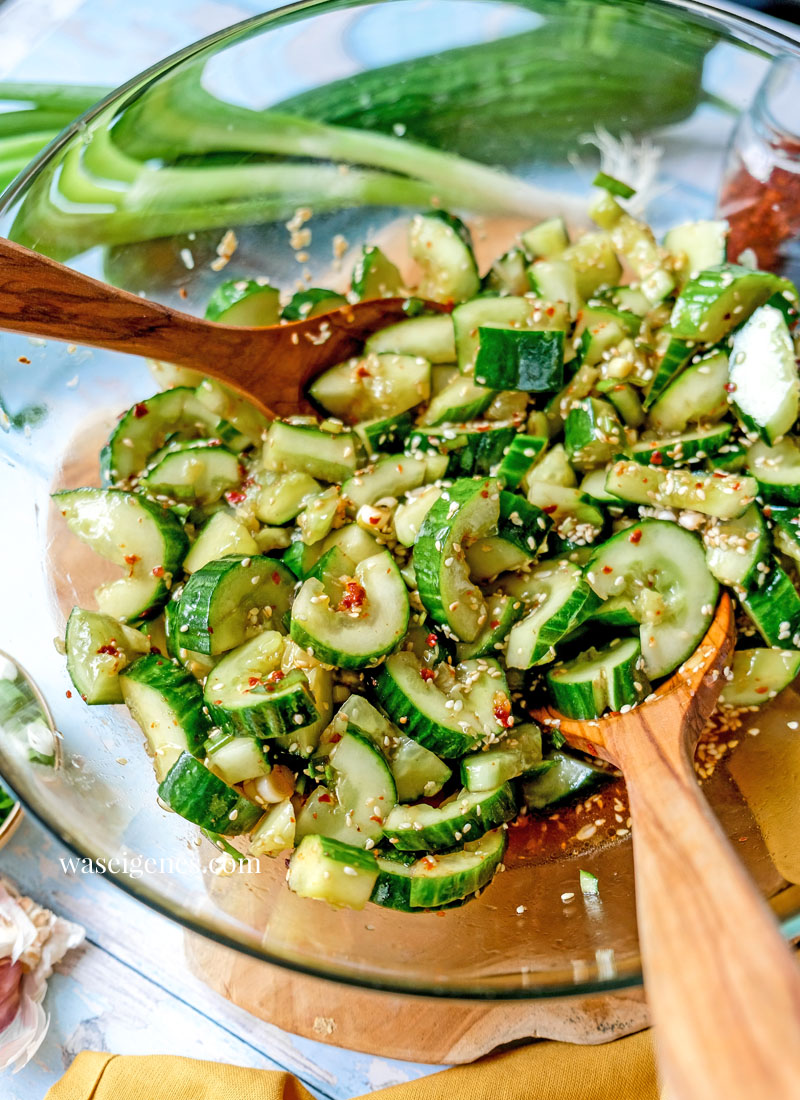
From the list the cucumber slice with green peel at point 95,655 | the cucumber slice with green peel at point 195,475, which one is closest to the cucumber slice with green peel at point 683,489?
the cucumber slice with green peel at point 195,475

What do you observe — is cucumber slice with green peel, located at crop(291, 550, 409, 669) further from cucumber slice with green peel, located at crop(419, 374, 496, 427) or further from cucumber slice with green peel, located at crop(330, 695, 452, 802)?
cucumber slice with green peel, located at crop(419, 374, 496, 427)

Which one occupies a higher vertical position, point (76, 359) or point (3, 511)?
point (76, 359)

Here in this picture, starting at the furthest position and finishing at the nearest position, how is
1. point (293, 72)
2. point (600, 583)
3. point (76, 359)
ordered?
1. point (293, 72)
2. point (76, 359)
3. point (600, 583)

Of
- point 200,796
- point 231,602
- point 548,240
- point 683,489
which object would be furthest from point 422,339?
point 200,796

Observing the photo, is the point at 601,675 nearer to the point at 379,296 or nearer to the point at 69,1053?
the point at 379,296

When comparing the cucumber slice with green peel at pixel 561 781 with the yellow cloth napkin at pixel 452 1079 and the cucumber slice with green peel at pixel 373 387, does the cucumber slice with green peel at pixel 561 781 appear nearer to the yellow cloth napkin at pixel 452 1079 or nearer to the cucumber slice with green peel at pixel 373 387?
the yellow cloth napkin at pixel 452 1079

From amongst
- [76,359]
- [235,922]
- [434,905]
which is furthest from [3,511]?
[434,905]

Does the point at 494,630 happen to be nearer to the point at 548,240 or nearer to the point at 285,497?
the point at 285,497
